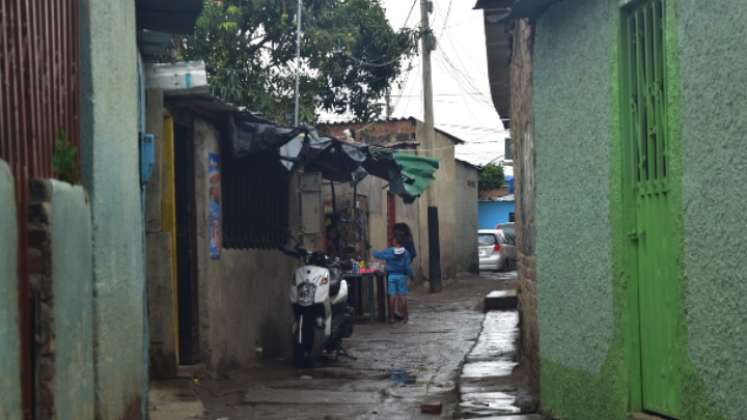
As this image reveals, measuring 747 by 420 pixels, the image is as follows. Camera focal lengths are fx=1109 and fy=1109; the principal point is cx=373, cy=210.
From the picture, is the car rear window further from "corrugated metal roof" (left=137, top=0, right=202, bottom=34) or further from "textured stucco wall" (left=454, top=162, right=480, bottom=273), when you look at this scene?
"corrugated metal roof" (left=137, top=0, right=202, bottom=34)

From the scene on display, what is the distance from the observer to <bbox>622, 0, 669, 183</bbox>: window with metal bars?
6.35 metres

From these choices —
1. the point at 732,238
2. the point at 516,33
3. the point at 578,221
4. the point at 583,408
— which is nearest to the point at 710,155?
the point at 732,238

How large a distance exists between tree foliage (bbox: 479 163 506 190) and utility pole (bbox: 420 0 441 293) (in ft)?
58.9

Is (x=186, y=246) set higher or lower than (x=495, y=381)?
higher

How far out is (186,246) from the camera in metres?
11.1

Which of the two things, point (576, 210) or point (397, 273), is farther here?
point (397, 273)

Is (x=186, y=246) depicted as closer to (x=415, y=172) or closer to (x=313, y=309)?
(x=313, y=309)

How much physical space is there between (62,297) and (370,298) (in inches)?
508

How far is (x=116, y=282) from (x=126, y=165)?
92 cm

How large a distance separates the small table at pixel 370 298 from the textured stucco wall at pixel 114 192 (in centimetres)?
985

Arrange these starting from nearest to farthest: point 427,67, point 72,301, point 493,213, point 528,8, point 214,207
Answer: point 72,301 → point 528,8 → point 214,207 → point 427,67 → point 493,213

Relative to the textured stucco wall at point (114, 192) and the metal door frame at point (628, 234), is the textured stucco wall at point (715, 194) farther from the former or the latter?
the textured stucco wall at point (114, 192)

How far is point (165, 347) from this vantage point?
33.5 ft

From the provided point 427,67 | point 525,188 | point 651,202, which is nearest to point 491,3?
point 525,188
